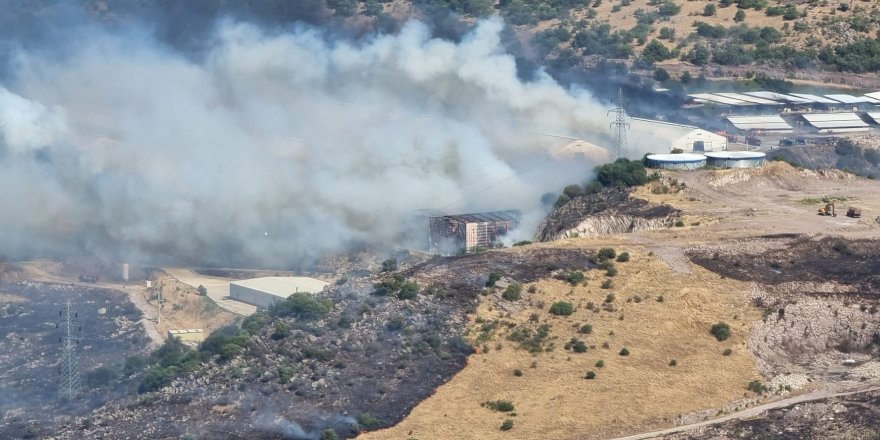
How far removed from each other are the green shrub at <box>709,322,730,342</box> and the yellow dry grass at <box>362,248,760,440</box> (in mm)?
318

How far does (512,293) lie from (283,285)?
26431 mm

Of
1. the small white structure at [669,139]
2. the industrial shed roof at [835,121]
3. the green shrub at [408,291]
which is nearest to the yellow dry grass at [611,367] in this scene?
the green shrub at [408,291]

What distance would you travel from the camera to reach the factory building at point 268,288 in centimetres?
10006

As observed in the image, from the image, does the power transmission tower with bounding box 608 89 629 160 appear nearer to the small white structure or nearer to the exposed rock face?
the small white structure

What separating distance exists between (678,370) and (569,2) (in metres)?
107

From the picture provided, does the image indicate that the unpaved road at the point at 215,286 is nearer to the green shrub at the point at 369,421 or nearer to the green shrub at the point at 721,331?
the green shrub at the point at 369,421

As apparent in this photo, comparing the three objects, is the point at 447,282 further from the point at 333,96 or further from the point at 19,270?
the point at 333,96

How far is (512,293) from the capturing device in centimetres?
7981

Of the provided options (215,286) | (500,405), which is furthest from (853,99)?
(500,405)

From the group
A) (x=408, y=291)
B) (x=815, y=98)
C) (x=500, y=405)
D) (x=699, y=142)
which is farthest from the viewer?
(x=815, y=98)

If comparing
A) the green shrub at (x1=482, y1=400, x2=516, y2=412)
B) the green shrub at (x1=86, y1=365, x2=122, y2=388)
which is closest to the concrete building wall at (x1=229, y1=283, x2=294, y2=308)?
the green shrub at (x1=86, y1=365, x2=122, y2=388)

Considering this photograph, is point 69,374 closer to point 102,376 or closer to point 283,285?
point 102,376

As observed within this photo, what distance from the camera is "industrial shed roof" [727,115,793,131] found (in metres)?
136

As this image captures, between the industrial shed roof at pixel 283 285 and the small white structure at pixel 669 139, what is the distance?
89.3 feet
